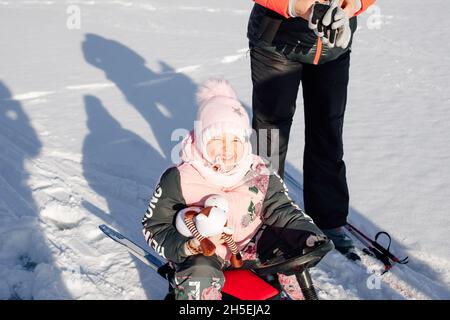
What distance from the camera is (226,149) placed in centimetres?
240

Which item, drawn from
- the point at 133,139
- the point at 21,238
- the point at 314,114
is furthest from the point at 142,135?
the point at 314,114

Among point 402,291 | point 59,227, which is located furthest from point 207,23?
point 402,291

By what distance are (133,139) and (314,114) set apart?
220cm

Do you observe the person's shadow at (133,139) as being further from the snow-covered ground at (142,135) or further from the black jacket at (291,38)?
the black jacket at (291,38)

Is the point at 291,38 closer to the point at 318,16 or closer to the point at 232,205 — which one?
the point at 318,16

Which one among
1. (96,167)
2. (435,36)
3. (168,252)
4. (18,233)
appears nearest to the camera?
(168,252)

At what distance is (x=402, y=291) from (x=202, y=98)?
1540mm

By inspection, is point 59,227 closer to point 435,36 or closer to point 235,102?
point 235,102

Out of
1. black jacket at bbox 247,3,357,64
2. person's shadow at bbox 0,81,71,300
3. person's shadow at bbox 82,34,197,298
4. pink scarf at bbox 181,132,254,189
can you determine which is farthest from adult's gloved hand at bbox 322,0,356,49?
person's shadow at bbox 0,81,71,300

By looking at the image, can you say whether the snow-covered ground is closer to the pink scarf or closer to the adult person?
the adult person

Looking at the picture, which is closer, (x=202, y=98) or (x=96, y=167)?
(x=202, y=98)

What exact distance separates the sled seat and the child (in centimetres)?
7

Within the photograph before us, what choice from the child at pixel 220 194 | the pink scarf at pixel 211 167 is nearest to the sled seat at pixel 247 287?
the child at pixel 220 194

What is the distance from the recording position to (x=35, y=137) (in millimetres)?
4676
